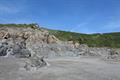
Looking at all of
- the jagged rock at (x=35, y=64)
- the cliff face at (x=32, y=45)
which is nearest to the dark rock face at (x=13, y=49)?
the cliff face at (x=32, y=45)

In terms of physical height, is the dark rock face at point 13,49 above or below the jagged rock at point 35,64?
above

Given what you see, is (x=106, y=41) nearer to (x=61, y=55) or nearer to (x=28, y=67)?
(x=61, y=55)

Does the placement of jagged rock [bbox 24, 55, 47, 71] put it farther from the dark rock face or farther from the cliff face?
the cliff face

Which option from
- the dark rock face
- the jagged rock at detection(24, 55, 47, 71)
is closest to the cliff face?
the dark rock face

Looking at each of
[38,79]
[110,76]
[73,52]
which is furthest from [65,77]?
[73,52]

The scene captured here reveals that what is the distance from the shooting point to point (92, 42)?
88.2m

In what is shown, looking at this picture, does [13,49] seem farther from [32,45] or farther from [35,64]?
[35,64]

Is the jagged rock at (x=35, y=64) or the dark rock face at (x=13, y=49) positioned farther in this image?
the dark rock face at (x=13, y=49)

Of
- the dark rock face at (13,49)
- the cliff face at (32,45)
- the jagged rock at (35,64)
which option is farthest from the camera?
the cliff face at (32,45)

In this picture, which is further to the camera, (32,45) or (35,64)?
(32,45)

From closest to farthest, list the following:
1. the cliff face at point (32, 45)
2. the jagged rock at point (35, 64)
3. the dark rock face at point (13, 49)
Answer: the jagged rock at point (35, 64) → the dark rock face at point (13, 49) → the cliff face at point (32, 45)

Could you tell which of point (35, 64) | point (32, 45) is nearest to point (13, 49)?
point (32, 45)

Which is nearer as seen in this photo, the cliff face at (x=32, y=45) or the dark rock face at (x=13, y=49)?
the dark rock face at (x=13, y=49)

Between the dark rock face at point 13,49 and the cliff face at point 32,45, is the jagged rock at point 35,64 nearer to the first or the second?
the dark rock face at point 13,49
